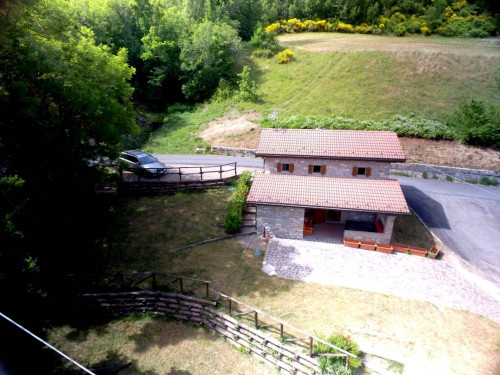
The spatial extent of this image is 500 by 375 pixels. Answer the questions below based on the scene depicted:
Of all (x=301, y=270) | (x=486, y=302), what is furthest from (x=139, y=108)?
Result: (x=486, y=302)

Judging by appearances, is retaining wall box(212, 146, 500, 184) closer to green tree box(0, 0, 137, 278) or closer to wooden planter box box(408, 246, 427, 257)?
wooden planter box box(408, 246, 427, 257)

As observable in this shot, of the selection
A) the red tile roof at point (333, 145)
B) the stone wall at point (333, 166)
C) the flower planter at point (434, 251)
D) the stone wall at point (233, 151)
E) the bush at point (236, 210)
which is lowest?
the flower planter at point (434, 251)

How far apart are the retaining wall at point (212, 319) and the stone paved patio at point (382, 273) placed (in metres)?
4.26

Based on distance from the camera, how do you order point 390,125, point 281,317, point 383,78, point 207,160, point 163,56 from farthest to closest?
point 163,56, point 383,78, point 390,125, point 207,160, point 281,317

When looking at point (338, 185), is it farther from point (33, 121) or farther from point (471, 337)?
point (33, 121)

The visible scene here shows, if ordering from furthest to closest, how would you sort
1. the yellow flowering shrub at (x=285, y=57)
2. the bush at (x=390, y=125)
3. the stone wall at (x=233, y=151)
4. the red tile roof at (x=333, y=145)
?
1. the yellow flowering shrub at (x=285, y=57)
2. the stone wall at (x=233, y=151)
3. the bush at (x=390, y=125)
4. the red tile roof at (x=333, y=145)

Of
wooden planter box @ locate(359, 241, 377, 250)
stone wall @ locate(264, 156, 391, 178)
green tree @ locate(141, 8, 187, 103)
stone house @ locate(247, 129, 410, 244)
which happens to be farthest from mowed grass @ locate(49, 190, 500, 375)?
green tree @ locate(141, 8, 187, 103)

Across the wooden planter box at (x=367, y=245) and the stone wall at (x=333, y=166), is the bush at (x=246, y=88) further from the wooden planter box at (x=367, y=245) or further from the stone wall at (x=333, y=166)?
the wooden planter box at (x=367, y=245)

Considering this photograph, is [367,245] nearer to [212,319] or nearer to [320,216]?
[320,216]

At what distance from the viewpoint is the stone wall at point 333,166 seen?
21234mm

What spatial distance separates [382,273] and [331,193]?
5.54 m

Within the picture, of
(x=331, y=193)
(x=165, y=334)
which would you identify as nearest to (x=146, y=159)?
(x=331, y=193)

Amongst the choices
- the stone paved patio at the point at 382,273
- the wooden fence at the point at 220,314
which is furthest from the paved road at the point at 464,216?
the wooden fence at the point at 220,314

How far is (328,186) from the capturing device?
68.5ft
